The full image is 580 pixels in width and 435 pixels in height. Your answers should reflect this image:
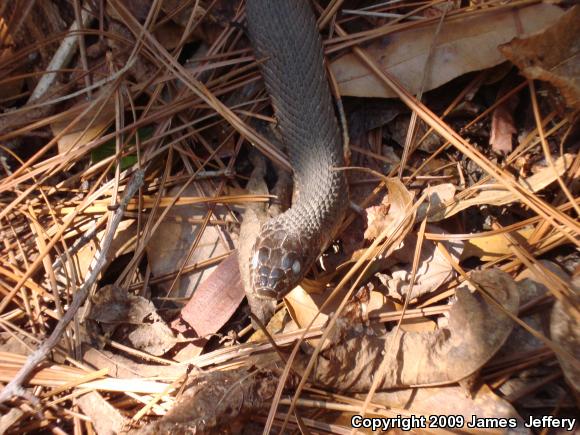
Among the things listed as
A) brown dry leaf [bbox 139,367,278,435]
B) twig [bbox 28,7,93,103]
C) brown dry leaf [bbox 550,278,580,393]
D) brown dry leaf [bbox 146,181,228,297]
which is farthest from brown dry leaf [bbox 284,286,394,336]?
twig [bbox 28,7,93,103]

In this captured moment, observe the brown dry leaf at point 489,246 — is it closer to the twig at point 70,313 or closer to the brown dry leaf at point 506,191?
the brown dry leaf at point 506,191

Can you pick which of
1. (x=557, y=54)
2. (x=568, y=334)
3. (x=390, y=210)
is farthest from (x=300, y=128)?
(x=568, y=334)

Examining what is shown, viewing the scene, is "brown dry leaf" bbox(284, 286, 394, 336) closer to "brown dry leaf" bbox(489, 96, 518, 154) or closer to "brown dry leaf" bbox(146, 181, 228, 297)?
"brown dry leaf" bbox(146, 181, 228, 297)

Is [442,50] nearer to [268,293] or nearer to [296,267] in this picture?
[296,267]

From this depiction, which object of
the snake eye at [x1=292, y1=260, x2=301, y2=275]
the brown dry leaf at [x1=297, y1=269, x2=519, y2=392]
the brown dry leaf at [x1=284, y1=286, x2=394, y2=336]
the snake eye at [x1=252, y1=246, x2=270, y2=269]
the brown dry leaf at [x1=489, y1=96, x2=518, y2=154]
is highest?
the brown dry leaf at [x1=489, y1=96, x2=518, y2=154]

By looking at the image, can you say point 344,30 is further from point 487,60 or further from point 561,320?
point 561,320

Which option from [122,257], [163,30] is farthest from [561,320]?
[163,30]
